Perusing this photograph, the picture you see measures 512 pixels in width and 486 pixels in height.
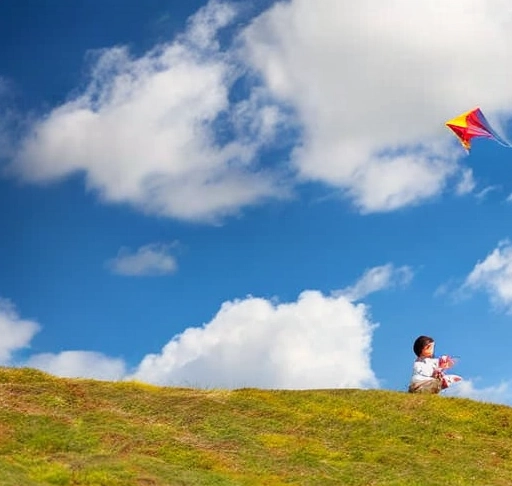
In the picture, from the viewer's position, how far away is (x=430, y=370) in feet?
121

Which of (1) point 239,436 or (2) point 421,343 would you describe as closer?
(1) point 239,436

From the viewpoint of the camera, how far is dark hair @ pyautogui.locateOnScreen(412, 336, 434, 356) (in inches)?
1436

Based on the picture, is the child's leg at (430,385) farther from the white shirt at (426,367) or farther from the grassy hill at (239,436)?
the grassy hill at (239,436)

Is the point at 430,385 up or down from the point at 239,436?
up

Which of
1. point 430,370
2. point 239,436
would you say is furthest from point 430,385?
point 239,436

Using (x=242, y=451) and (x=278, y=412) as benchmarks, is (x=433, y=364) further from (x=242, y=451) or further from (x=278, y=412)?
(x=242, y=451)

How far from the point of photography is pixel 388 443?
30.2 meters

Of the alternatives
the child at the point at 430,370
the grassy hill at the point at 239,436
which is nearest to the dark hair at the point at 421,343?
the child at the point at 430,370

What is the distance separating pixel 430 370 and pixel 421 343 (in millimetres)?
1240

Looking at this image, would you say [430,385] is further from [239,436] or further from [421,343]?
[239,436]

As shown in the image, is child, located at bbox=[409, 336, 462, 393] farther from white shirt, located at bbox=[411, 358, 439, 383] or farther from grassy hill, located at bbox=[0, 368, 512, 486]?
grassy hill, located at bbox=[0, 368, 512, 486]

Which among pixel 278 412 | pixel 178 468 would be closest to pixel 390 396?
pixel 278 412

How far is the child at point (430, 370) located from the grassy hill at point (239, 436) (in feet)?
3.23

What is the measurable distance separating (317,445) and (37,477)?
963 cm
